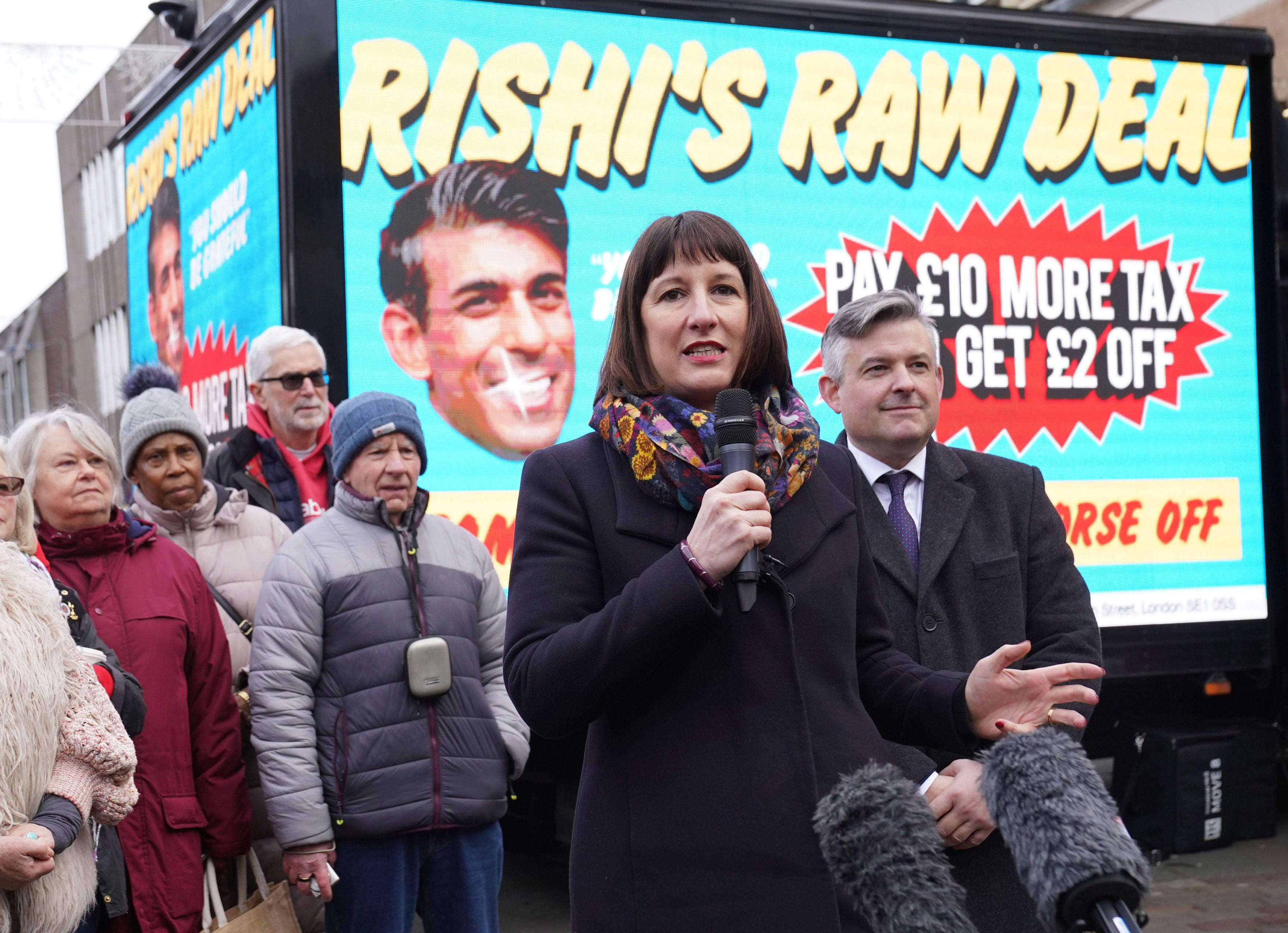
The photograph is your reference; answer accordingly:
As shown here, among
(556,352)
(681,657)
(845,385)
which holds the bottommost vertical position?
(681,657)

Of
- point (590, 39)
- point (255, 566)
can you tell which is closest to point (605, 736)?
point (255, 566)

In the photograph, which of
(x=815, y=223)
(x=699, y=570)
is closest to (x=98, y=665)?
(x=699, y=570)

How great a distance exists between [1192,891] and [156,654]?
4864 millimetres

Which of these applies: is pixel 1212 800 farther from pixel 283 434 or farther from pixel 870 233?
pixel 283 434

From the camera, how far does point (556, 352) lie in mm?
5039

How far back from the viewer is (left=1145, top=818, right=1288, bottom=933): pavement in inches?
216

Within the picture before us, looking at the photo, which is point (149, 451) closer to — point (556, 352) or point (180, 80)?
point (556, 352)

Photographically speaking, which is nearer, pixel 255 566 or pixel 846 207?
pixel 255 566

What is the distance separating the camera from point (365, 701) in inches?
142

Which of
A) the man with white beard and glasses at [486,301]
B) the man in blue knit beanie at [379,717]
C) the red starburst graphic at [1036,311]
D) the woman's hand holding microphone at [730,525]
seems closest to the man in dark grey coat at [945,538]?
the woman's hand holding microphone at [730,525]

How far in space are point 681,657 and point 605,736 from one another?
17cm

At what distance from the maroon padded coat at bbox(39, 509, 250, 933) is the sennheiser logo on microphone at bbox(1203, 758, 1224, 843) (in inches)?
193

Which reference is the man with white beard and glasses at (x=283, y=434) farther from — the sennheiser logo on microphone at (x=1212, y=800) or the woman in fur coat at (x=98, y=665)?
the sennheiser logo on microphone at (x=1212, y=800)

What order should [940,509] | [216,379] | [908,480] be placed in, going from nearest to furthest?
[940,509]
[908,480]
[216,379]
